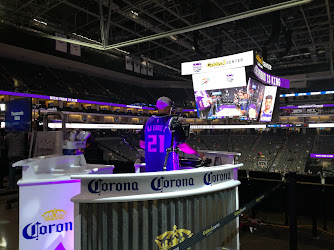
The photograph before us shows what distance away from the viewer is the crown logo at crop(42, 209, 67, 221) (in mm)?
2400

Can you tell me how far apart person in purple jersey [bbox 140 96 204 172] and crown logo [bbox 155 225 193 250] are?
3.21 feet

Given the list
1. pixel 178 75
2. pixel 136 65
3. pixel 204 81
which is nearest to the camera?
pixel 204 81

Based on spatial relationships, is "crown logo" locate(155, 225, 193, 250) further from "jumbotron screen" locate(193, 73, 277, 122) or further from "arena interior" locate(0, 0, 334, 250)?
"jumbotron screen" locate(193, 73, 277, 122)

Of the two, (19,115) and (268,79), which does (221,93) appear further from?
(19,115)

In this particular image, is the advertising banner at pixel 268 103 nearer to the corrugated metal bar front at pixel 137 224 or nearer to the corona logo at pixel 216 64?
the corona logo at pixel 216 64

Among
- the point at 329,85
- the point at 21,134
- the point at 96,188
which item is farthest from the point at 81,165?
the point at 329,85

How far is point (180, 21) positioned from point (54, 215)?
13681 mm

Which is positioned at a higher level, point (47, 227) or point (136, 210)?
point (136, 210)

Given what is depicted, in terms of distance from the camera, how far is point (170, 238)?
77.0 inches

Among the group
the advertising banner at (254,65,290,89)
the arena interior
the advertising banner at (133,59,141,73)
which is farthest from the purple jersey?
the advertising banner at (133,59,141,73)

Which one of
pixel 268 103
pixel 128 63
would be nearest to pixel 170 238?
pixel 268 103

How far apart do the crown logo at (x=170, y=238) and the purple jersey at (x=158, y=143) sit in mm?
978

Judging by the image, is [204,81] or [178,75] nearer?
[204,81]

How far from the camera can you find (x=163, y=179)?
6.41 ft
